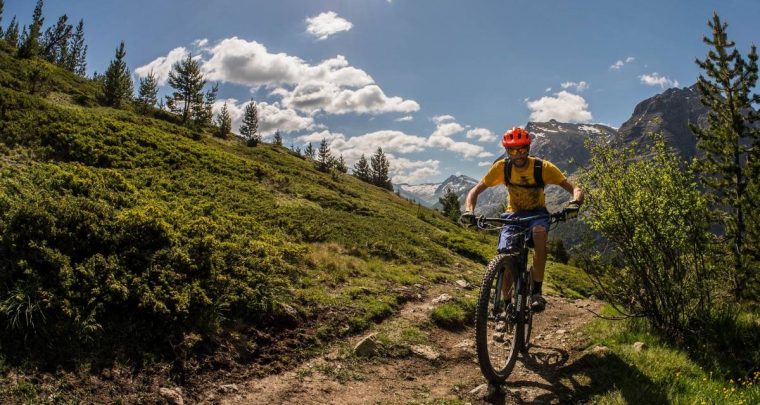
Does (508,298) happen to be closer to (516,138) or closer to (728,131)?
(516,138)

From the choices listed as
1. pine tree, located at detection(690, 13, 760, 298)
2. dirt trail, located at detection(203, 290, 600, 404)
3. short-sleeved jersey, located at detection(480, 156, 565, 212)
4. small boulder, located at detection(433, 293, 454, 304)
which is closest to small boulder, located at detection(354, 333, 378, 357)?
dirt trail, located at detection(203, 290, 600, 404)

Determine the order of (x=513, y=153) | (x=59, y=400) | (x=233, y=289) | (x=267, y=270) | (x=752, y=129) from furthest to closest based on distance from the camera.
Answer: (x=752, y=129) < (x=267, y=270) < (x=233, y=289) < (x=513, y=153) < (x=59, y=400)

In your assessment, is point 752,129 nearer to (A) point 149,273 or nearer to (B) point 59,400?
(A) point 149,273

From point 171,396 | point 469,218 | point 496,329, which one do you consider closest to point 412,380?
point 496,329

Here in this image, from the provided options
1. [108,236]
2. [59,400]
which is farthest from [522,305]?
[108,236]

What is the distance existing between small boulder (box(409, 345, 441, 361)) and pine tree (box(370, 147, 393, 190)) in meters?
97.0

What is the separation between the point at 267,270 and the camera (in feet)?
32.5

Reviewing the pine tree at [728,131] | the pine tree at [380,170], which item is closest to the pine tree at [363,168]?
the pine tree at [380,170]

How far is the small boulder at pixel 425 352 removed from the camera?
7.59 m

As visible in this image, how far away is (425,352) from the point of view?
7.78 metres

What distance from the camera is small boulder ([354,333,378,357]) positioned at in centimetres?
737

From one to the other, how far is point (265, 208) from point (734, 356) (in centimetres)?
1680

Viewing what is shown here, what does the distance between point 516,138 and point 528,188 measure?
848 mm

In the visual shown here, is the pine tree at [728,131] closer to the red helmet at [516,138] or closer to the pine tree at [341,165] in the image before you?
the red helmet at [516,138]
